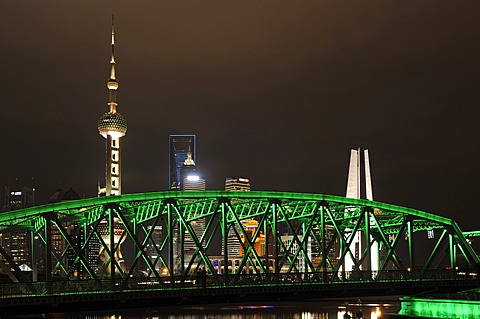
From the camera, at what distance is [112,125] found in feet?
553

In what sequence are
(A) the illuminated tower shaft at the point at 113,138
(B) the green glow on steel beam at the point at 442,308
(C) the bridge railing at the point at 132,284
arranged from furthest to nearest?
(A) the illuminated tower shaft at the point at 113,138 → (B) the green glow on steel beam at the point at 442,308 → (C) the bridge railing at the point at 132,284

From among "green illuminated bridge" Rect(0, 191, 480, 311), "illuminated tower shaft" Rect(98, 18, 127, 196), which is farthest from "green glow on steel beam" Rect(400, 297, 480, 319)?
"illuminated tower shaft" Rect(98, 18, 127, 196)

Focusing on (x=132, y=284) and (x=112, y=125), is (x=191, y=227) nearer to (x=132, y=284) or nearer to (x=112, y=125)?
(x=132, y=284)

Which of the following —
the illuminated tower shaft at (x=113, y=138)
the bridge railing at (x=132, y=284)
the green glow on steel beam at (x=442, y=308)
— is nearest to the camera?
the bridge railing at (x=132, y=284)

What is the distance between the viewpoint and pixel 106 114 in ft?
559

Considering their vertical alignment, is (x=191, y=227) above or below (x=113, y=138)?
below

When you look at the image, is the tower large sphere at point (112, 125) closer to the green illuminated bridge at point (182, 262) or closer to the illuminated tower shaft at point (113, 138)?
the illuminated tower shaft at point (113, 138)

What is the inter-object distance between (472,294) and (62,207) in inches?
1359

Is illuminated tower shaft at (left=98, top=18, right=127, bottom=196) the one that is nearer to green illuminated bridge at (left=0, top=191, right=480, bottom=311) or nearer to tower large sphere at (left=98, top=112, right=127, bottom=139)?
tower large sphere at (left=98, top=112, right=127, bottom=139)

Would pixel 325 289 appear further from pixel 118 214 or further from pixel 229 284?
Result: pixel 118 214

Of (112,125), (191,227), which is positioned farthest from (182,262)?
(112,125)

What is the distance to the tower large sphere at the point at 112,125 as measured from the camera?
16862 centimetres

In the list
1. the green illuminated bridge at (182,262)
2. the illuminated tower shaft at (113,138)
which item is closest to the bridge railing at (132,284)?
the green illuminated bridge at (182,262)

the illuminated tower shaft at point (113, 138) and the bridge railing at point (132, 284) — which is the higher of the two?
the illuminated tower shaft at point (113, 138)
